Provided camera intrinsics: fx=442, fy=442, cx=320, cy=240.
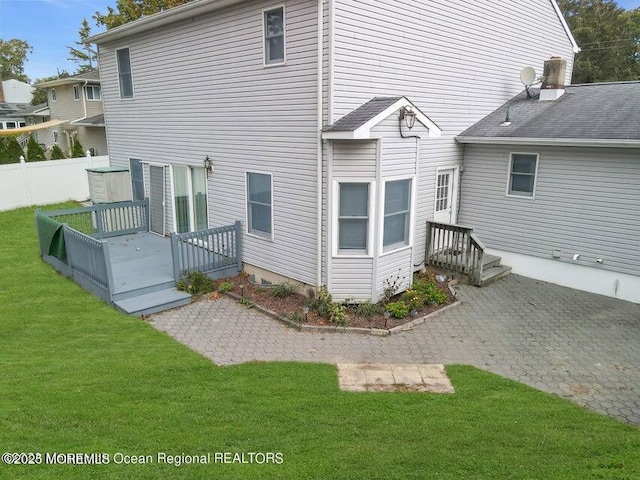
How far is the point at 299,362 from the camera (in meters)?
6.92

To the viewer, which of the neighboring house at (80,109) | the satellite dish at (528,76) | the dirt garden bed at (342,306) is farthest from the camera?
the neighboring house at (80,109)

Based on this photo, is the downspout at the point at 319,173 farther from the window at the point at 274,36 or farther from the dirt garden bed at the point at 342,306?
the window at the point at 274,36

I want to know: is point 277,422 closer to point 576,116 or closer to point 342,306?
point 342,306

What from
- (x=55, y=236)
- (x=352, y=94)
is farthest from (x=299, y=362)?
(x=55, y=236)

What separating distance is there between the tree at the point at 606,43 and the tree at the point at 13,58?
76373mm

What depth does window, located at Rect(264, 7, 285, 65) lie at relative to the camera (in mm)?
8867

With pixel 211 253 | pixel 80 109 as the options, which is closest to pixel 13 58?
pixel 80 109

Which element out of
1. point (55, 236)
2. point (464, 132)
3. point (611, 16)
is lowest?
point (55, 236)

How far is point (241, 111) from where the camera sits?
1004 centimetres

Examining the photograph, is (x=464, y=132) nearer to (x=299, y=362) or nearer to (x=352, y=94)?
(x=352, y=94)

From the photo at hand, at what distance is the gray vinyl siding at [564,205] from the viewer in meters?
9.65

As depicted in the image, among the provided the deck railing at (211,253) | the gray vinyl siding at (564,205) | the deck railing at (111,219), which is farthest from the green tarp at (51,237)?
the gray vinyl siding at (564,205)

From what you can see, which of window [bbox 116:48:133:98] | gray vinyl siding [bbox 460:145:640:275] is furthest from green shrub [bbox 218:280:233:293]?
window [bbox 116:48:133:98]

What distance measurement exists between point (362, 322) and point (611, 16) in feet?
127
